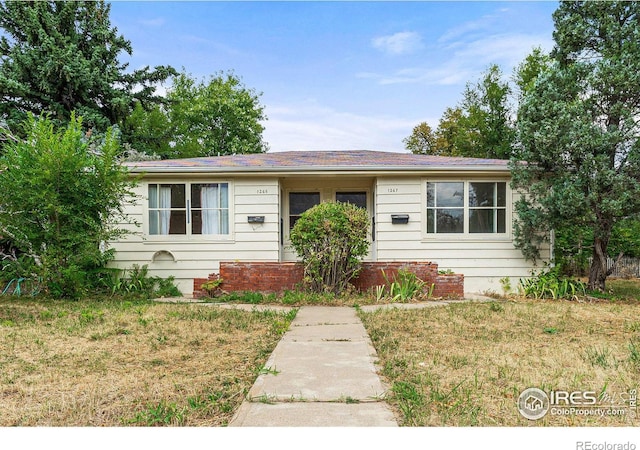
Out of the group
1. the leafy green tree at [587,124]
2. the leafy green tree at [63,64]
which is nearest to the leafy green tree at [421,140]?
Answer: the leafy green tree at [63,64]

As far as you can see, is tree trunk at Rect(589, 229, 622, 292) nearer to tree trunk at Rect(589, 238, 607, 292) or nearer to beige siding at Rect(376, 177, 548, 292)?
tree trunk at Rect(589, 238, 607, 292)

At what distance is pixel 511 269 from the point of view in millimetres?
8680

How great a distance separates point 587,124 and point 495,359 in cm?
554

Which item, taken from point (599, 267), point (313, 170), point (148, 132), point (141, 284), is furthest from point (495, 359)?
point (148, 132)

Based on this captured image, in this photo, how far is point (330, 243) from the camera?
284 inches

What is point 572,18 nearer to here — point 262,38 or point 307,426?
point 262,38

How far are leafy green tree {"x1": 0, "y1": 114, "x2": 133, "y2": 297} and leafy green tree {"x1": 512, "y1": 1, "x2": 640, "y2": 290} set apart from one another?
7.49m

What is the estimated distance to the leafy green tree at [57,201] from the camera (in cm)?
705

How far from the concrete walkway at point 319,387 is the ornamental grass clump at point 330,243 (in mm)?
2676

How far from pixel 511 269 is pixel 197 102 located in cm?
2218

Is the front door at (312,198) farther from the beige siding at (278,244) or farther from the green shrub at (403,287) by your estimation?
the green shrub at (403,287)

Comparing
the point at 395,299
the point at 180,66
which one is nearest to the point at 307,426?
the point at 395,299

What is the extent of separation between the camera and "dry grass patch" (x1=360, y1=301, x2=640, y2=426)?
255 cm

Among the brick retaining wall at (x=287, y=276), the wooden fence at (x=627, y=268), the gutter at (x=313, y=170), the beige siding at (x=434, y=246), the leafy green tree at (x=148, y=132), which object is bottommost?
the wooden fence at (x=627, y=268)
